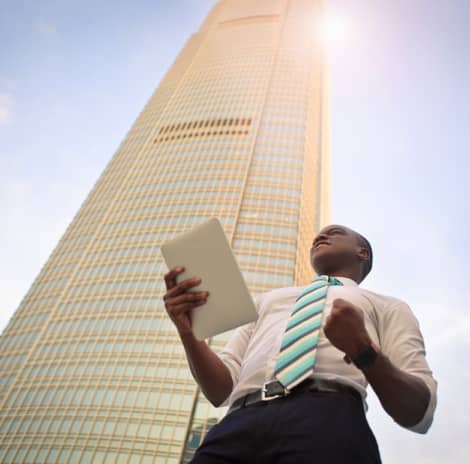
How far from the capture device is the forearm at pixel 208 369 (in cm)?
216

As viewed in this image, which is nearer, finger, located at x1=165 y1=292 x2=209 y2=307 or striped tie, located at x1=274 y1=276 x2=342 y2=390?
striped tie, located at x1=274 y1=276 x2=342 y2=390

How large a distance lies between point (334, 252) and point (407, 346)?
99 centimetres

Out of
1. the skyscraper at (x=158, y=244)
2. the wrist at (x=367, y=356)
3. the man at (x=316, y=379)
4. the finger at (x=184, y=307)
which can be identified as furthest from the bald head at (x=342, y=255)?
the skyscraper at (x=158, y=244)

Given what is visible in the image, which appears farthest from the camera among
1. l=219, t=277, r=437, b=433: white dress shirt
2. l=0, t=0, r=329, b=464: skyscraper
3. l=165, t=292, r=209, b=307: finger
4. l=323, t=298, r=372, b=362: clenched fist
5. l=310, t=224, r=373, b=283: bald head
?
l=0, t=0, r=329, b=464: skyscraper

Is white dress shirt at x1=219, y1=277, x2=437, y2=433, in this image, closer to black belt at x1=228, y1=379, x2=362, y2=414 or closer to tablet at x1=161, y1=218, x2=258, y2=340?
black belt at x1=228, y1=379, x2=362, y2=414

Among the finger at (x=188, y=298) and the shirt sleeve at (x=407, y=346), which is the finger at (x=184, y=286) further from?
the shirt sleeve at (x=407, y=346)

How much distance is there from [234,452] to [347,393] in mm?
558

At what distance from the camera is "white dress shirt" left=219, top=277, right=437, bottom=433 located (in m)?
1.97

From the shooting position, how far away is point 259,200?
60781 mm

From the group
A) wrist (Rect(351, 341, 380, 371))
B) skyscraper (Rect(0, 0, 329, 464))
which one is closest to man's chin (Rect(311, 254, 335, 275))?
wrist (Rect(351, 341, 380, 371))

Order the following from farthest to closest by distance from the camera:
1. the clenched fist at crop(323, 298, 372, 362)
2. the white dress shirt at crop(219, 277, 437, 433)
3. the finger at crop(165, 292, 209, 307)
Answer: the finger at crop(165, 292, 209, 307), the white dress shirt at crop(219, 277, 437, 433), the clenched fist at crop(323, 298, 372, 362)

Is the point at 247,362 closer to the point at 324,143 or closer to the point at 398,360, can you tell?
the point at 398,360

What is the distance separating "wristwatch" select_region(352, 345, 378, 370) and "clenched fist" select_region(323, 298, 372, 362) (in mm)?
12

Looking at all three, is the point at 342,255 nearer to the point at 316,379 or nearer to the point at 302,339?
the point at 302,339
